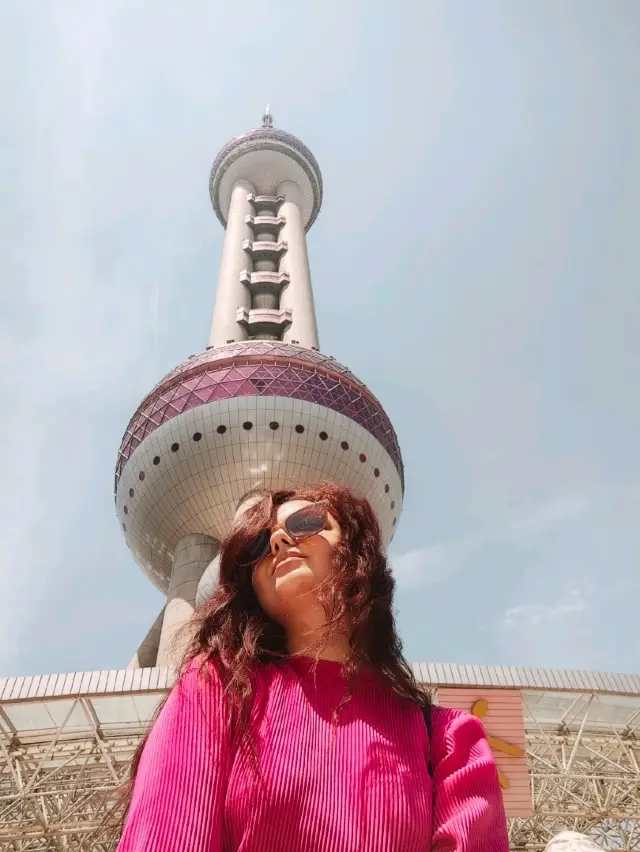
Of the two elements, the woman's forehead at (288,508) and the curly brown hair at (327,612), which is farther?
the woman's forehead at (288,508)

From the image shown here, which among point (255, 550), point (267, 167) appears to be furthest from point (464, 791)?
point (267, 167)

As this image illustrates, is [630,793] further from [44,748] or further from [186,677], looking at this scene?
[186,677]

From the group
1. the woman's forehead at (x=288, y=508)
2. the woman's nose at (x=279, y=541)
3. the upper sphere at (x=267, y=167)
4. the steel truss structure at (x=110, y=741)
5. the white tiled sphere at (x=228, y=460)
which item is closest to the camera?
the woman's nose at (x=279, y=541)

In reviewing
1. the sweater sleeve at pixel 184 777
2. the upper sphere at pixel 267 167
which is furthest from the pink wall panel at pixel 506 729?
the upper sphere at pixel 267 167

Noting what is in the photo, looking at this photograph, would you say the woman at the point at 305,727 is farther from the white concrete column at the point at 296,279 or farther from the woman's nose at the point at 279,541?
the white concrete column at the point at 296,279

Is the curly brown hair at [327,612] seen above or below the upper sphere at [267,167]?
below

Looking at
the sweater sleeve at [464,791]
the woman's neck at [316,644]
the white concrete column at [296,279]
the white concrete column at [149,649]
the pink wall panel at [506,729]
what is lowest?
the sweater sleeve at [464,791]
